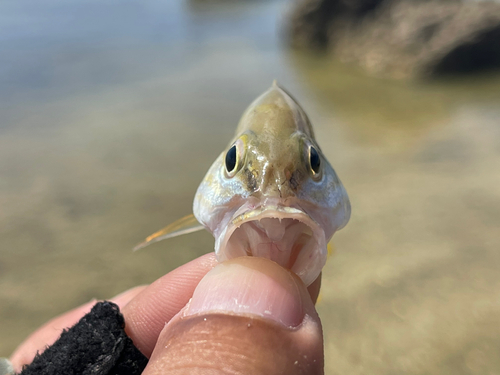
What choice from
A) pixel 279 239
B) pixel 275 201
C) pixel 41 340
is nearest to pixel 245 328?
pixel 279 239

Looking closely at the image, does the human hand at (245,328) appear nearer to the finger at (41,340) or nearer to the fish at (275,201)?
the fish at (275,201)

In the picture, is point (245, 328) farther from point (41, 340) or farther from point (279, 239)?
point (41, 340)

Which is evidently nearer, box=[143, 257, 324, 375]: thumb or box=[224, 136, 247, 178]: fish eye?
box=[143, 257, 324, 375]: thumb

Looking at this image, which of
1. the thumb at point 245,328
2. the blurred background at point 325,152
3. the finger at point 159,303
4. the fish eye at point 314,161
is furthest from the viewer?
the blurred background at point 325,152

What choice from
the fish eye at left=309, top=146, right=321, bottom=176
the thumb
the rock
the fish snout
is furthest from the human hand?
the rock

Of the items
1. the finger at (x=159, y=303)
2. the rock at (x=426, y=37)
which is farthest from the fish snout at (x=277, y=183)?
the rock at (x=426, y=37)

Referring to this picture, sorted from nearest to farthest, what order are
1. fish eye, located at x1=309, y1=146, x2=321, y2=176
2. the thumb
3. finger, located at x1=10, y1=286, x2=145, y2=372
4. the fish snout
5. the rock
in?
the thumb, the fish snout, fish eye, located at x1=309, y1=146, x2=321, y2=176, finger, located at x1=10, y1=286, x2=145, y2=372, the rock

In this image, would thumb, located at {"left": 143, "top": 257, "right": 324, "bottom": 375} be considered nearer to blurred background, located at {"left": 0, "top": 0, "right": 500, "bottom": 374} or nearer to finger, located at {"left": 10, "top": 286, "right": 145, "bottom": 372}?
finger, located at {"left": 10, "top": 286, "right": 145, "bottom": 372}
